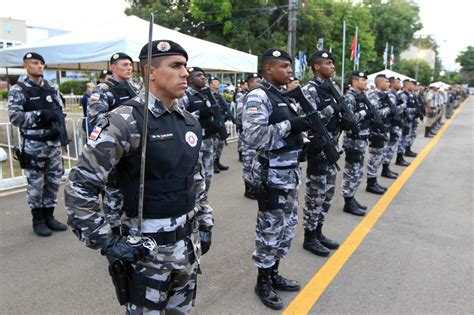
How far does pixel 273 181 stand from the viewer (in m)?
3.07

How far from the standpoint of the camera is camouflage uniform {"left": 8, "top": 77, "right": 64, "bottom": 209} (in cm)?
420

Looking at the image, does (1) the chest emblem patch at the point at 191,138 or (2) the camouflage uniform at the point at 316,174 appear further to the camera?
(2) the camouflage uniform at the point at 316,174

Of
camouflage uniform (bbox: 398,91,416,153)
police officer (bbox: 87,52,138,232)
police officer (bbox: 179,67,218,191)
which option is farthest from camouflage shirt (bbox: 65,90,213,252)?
camouflage uniform (bbox: 398,91,416,153)

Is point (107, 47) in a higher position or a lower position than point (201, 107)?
higher

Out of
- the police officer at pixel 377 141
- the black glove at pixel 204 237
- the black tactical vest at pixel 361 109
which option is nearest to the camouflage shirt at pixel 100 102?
the black glove at pixel 204 237

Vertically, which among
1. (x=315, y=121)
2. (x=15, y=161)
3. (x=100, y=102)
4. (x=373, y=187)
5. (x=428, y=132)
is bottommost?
(x=373, y=187)

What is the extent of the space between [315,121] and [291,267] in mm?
1392

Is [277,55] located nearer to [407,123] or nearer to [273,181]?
[273,181]

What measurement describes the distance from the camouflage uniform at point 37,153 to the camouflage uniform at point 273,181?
2564 mm

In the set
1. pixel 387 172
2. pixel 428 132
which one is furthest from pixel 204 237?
pixel 428 132

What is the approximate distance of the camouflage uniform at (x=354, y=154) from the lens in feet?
17.6

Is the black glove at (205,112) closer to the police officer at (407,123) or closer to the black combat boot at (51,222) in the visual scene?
the black combat boot at (51,222)

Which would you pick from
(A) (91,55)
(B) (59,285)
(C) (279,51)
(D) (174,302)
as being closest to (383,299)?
(D) (174,302)

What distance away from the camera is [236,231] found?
4562mm
